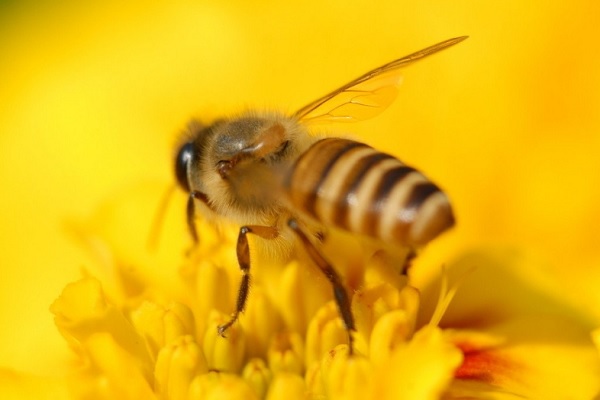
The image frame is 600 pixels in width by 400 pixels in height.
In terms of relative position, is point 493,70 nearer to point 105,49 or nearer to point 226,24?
point 226,24

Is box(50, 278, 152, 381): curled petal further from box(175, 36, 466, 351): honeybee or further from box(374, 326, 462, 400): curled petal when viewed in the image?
box(374, 326, 462, 400): curled petal

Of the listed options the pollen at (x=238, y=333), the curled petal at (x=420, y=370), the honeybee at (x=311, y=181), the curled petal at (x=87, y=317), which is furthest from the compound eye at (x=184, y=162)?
the curled petal at (x=420, y=370)

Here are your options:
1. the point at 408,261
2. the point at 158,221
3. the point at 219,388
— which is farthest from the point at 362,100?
the point at 219,388

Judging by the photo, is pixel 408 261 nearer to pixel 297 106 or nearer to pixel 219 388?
pixel 219 388

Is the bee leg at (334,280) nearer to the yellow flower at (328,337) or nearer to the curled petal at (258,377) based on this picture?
the yellow flower at (328,337)

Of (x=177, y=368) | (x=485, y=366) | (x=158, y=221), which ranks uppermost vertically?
(x=158, y=221)

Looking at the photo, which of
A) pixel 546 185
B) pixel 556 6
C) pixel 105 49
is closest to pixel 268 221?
pixel 546 185

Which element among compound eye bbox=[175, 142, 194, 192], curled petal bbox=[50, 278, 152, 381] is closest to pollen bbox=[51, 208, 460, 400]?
curled petal bbox=[50, 278, 152, 381]

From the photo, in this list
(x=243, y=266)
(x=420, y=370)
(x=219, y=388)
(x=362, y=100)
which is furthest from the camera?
(x=362, y=100)
